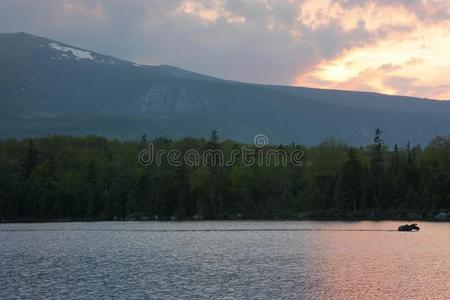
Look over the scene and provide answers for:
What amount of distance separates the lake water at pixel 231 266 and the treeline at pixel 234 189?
160 ft

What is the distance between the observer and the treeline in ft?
461

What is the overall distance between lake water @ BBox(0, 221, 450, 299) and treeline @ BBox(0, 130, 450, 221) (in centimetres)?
4891

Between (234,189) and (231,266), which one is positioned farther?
(234,189)

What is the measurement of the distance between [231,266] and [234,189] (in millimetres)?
92770

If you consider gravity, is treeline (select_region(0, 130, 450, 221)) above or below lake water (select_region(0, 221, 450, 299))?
above

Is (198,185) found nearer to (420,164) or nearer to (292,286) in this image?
(420,164)

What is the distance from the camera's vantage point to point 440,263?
188 feet

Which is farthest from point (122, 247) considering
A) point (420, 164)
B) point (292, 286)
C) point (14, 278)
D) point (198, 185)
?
point (420, 164)

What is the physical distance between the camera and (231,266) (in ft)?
187

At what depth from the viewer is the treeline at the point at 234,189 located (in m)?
140

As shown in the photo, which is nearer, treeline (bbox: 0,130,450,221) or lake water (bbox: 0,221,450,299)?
lake water (bbox: 0,221,450,299)

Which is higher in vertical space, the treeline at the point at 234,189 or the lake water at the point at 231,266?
the treeline at the point at 234,189

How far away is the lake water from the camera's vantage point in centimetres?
4431

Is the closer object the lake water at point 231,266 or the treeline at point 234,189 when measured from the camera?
the lake water at point 231,266
